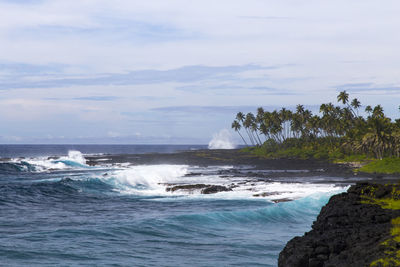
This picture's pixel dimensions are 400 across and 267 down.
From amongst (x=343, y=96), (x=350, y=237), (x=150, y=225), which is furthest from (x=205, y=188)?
(x=343, y=96)

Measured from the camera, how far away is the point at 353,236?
41.2ft

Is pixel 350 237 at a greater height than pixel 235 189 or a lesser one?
greater

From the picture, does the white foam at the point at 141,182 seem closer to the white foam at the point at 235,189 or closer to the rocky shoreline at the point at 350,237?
the white foam at the point at 235,189

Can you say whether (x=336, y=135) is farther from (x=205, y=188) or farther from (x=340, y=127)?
(x=205, y=188)

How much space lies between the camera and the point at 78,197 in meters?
41.0

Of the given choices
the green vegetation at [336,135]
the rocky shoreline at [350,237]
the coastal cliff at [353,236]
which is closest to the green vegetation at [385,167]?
the green vegetation at [336,135]

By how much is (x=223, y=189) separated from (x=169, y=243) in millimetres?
21457

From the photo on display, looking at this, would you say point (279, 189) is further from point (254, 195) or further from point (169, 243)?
point (169, 243)

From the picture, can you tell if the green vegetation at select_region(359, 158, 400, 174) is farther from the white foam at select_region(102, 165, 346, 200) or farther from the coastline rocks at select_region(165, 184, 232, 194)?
the coastline rocks at select_region(165, 184, 232, 194)

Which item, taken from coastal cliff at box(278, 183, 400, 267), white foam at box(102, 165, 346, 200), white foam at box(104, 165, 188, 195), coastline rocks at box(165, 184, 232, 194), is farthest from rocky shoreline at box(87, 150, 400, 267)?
white foam at box(104, 165, 188, 195)

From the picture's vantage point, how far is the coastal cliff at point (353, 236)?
35.7 feet

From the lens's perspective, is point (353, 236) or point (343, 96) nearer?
point (353, 236)

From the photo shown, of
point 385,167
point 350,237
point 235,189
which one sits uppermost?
point 350,237

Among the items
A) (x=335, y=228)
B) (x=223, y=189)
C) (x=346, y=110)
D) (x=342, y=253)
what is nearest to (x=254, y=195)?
(x=223, y=189)
